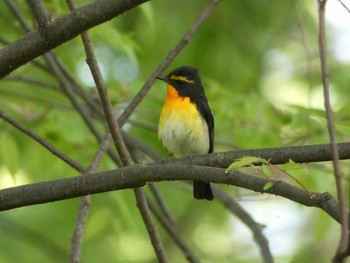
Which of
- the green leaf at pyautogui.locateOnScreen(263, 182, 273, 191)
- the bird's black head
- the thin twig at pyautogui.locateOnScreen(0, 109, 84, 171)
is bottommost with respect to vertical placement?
the green leaf at pyautogui.locateOnScreen(263, 182, 273, 191)

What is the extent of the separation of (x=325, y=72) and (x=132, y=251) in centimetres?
734

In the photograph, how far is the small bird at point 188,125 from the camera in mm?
6395

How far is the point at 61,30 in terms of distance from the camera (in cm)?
340

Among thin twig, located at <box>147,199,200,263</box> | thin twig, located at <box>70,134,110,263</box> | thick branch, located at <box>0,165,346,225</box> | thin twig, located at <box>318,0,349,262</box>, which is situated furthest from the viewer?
thin twig, located at <box>147,199,200,263</box>

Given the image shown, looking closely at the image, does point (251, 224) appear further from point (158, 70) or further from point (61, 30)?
point (61, 30)

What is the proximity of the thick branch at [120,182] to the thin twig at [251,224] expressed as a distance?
161cm

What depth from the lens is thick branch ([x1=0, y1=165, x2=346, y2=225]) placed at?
3203 millimetres

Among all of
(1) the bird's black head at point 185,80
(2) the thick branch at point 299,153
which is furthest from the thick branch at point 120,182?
(1) the bird's black head at point 185,80

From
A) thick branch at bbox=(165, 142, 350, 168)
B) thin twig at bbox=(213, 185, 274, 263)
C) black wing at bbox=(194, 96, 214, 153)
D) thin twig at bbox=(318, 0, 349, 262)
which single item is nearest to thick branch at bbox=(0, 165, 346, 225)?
thick branch at bbox=(165, 142, 350, 168)

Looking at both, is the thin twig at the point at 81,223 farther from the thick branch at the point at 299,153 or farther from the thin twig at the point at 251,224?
the thin twig at the point at 251,224

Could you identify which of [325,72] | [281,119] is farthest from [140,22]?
[325,72]

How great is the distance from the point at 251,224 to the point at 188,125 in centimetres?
117

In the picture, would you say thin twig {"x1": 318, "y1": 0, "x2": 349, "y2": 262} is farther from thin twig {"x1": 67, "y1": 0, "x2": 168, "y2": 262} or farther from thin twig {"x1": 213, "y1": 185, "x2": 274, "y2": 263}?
thin twig {"x1": 213, "y1": 185, "x2": 274, "y2": 263}

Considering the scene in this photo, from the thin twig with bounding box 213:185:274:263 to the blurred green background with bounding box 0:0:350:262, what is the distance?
0.17m
